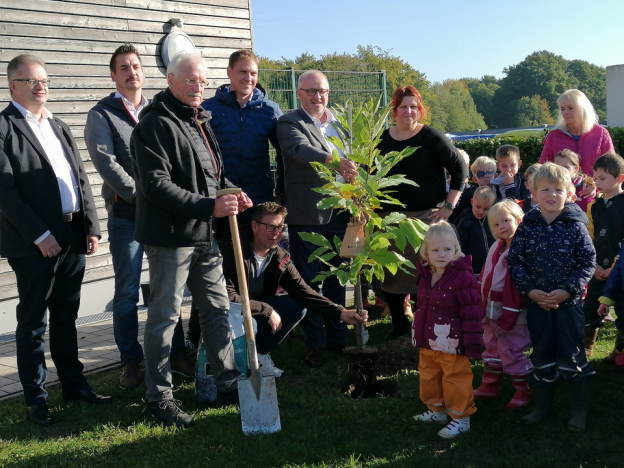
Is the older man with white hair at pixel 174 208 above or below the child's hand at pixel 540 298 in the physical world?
above

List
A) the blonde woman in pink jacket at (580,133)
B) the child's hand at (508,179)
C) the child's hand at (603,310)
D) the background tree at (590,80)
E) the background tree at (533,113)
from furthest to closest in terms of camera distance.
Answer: the background tree at (590,80)
the background tree at (533,113)
the child's hand at (508,179)
the blonde woman in pink jacket at (580,133)
the child's hand at (603,310)

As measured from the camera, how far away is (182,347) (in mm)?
4996

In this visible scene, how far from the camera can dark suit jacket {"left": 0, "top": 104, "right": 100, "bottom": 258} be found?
390cm

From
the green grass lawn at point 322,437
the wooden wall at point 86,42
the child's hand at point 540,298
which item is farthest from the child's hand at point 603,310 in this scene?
the wooden wall at point 86,42

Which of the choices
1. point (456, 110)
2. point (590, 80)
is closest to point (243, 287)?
point (456, 110)

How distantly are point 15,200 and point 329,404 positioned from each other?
7.44 feet

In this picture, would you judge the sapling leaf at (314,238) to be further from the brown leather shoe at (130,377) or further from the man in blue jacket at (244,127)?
the brown leather shoe at (130,377)

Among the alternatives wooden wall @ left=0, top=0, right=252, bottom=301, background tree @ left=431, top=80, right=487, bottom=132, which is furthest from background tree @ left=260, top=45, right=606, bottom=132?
wooden wall @ left=0, top=0, right=252, bottom=301

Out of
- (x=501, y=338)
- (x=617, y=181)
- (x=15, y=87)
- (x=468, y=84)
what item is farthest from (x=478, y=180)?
(x=468, y=84)

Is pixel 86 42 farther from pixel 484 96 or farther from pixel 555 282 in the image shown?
pixel 484 96

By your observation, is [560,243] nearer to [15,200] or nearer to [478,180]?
[478,180]

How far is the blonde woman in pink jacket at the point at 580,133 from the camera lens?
5.79 m

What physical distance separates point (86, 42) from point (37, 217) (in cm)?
396

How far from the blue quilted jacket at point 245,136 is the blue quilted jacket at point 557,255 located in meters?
2.10
